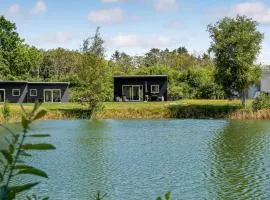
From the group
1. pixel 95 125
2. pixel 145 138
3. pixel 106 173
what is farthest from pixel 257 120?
pixel 106 173

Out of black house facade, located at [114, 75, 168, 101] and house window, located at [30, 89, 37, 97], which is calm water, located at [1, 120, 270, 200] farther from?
house window, located at [30, 89, 37, 97]

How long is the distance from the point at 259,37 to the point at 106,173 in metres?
27.3

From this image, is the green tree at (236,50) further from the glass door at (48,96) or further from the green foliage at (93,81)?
the glass door at (48,96)

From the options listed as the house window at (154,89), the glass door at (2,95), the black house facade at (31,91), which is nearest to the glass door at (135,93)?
the house window at (154,89)

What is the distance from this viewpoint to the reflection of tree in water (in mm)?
13414

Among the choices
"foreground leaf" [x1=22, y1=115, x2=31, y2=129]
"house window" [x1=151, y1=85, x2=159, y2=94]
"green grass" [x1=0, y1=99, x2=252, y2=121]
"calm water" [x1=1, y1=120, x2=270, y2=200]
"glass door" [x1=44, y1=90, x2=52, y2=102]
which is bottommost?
"calm water" [x1=1, y1=120, x2=270, y2=200]

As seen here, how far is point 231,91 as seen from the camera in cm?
4262

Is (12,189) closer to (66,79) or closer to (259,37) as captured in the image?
(259,37)

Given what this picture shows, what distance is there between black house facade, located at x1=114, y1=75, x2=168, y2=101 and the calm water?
67.2 ft

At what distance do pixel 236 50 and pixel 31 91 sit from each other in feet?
71.6

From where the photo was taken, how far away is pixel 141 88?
54.0 metres

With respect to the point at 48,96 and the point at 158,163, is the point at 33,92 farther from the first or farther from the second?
the point at 158,163

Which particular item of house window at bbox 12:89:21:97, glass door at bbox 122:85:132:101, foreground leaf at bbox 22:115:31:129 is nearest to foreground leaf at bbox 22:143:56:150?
foreground leaf at bbox 22:115:31:129

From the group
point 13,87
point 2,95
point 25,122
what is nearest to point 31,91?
point 13,87
